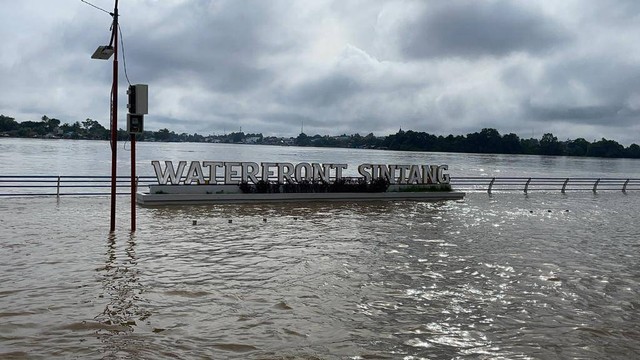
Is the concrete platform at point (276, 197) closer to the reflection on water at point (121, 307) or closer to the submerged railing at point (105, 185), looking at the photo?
the submerged railing at point (105, 185)

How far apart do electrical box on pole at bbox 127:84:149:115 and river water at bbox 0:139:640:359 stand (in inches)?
126

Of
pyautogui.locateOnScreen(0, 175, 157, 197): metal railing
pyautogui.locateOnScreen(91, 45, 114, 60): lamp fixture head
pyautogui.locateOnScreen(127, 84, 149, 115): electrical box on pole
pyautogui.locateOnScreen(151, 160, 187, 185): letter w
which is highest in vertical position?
pyautogui.locateOnScreen(91, 45, 114, 60): lamp fixture head

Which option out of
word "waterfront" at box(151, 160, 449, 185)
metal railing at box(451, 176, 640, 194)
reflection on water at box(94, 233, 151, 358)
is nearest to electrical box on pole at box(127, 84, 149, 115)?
reflection on water at box(94, 233, 151, 358)

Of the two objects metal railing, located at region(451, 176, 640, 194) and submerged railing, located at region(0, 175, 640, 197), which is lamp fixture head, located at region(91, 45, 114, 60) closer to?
submerged railing, located at region(0, 175, 640, 197)

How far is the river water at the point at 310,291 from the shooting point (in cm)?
612

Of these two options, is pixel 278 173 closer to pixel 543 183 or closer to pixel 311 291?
pixel 311 291

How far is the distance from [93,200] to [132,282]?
15.1 metres

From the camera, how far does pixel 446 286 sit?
8945 mm

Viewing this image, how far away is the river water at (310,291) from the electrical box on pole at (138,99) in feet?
10.5

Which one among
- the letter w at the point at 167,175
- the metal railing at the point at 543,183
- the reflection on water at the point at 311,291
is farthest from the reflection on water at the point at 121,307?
the metal railing at the point at 543,183

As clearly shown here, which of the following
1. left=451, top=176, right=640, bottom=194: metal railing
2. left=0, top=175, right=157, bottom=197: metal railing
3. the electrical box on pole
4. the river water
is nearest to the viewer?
the river water

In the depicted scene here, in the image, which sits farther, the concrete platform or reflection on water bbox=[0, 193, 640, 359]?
the concrete platform

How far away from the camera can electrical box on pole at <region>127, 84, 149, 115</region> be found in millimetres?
13078

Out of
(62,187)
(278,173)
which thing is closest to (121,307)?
(278,173)
